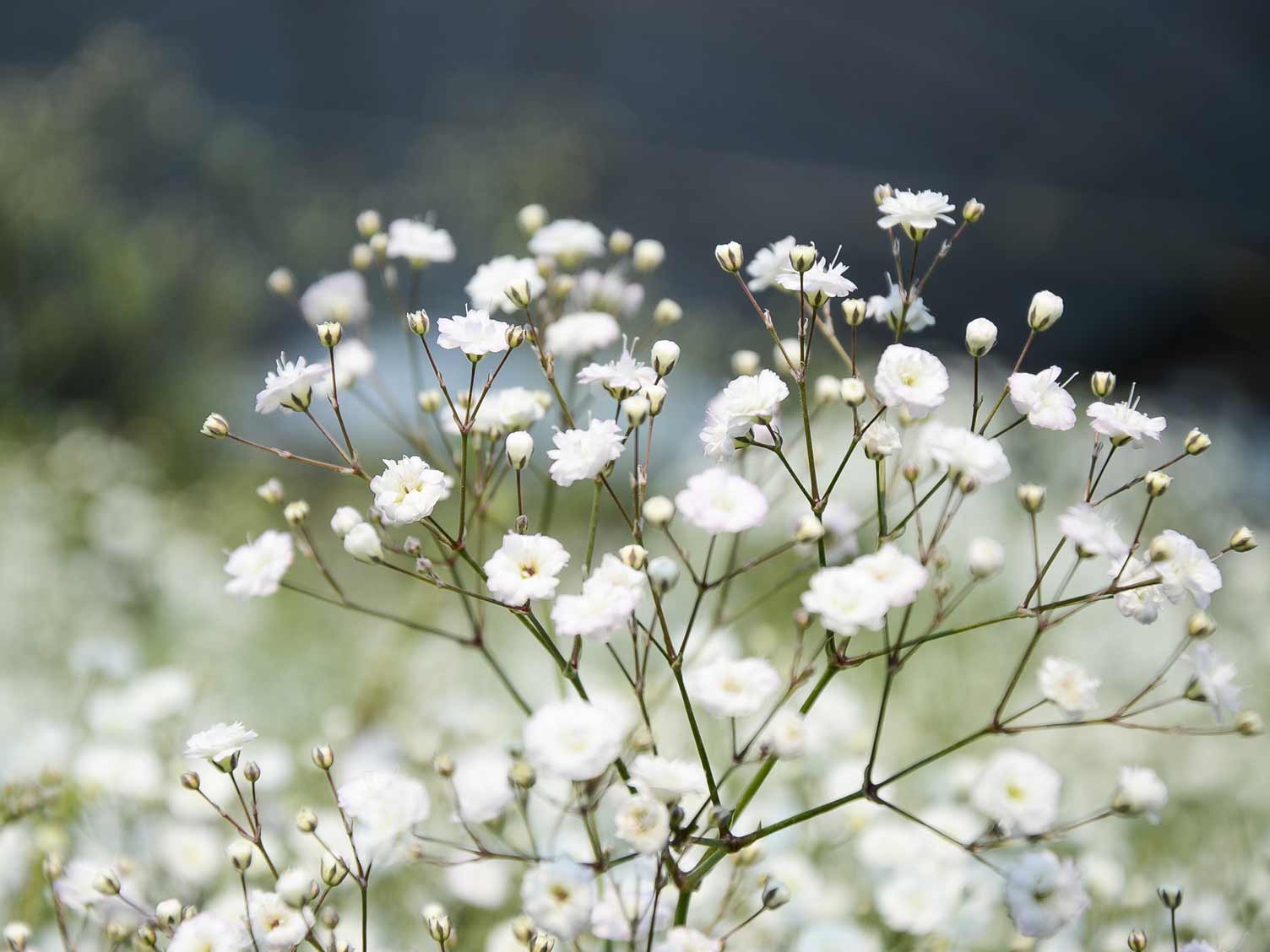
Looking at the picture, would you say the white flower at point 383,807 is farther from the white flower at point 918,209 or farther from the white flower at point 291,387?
the white flower at point 918,209

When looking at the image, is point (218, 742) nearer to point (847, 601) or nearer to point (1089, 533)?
point (847, 601)

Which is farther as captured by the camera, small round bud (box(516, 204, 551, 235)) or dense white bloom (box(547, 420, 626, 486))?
small round bud (box(516, 204, 551, 235))

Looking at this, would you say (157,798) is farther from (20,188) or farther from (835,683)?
(20,188)

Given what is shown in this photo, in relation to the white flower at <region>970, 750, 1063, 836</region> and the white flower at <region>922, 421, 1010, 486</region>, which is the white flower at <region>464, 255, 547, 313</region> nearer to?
the white flower at <region>922, 421, 1010, 486</region>

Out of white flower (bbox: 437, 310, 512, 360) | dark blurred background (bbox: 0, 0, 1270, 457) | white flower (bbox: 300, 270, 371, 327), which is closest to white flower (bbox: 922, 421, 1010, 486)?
white flower (bbox: 437, 310, 512, 360)

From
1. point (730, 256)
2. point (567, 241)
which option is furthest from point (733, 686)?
point (567, 241)

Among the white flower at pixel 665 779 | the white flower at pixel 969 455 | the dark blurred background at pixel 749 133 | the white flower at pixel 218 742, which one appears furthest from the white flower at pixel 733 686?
the dark blurred background at pixel 749 133
